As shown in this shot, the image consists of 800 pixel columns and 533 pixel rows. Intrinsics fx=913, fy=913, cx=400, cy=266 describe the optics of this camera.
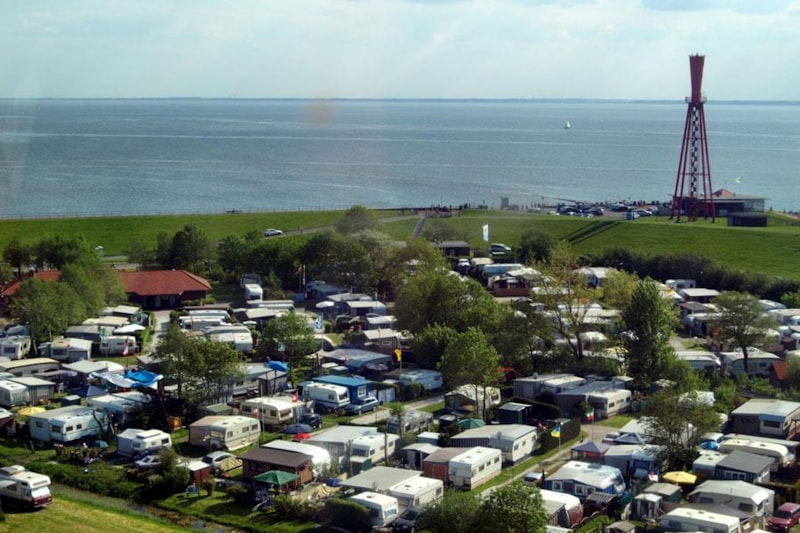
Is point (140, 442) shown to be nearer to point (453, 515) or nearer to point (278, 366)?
point (278, 366)

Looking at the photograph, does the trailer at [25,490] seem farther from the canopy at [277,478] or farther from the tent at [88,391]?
the tent at [88,391]

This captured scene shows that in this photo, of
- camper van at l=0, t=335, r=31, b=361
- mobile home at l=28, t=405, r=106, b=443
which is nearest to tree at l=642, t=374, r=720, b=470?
mobile home at l=28, t=405, r=106, b=443

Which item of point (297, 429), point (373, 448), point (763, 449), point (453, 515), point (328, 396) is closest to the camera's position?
point (453, 515)

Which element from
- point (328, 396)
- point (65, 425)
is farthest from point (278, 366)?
point (65, 425)

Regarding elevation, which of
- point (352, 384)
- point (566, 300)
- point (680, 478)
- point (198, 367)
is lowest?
point (680, 478)

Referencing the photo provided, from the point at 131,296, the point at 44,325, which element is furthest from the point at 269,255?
the point at 44,325

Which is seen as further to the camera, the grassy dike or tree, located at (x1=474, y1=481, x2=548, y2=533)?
the grassy dike

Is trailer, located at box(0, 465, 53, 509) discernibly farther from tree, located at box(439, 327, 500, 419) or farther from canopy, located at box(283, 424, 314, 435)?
tree, located at box(439, 327, 500, 419)
